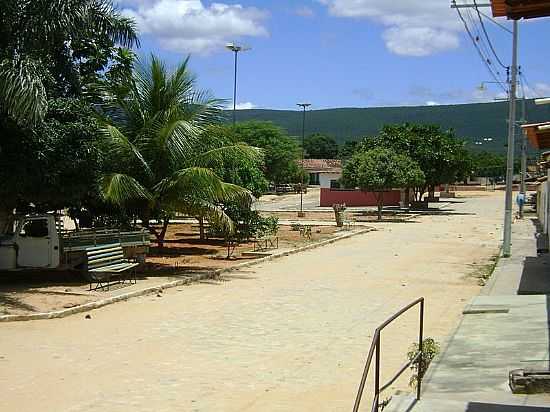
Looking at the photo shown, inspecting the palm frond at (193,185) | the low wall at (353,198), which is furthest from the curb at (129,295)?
the low wall at (353,198)

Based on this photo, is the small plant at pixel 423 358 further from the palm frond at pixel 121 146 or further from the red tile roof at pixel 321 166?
the red tile roof at pixel 321 166

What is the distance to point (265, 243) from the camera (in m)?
27.8

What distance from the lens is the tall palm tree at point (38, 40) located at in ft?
44.1

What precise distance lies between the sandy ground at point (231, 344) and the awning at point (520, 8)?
4249 mm

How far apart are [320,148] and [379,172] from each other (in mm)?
109874

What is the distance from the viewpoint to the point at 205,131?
19672mm

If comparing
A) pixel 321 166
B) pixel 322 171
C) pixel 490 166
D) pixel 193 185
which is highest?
pixel 490 166

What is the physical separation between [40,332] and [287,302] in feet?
17.2

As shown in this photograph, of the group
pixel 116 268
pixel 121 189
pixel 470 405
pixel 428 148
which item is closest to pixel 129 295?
pixel 116 268

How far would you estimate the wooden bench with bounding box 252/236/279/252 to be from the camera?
2689 centimetres

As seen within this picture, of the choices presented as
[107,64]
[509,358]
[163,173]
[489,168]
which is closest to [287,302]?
[163,173]

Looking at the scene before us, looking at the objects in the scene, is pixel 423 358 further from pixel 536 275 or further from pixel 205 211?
pixel 205 211

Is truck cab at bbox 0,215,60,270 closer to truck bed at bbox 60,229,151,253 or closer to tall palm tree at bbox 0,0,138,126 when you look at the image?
truck bed at bbox 60,229,151,253

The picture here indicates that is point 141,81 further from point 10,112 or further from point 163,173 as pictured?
point 10,112
